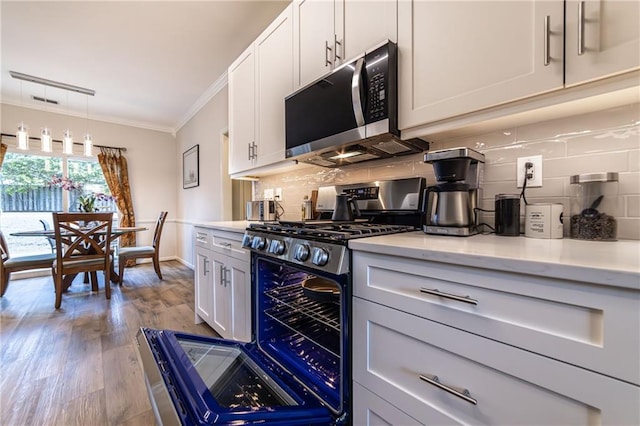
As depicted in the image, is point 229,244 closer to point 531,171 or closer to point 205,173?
point 531,171

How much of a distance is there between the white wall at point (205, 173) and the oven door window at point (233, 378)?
2.43 metres

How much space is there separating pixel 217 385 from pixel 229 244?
923 mm

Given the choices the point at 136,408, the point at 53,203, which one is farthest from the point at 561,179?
the point at 53,203

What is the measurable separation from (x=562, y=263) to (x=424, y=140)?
0.93 metres

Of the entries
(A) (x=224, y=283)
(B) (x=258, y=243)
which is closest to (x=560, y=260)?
(B) (x=258, y=243)

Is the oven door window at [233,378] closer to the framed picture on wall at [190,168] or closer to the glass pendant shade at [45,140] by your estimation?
the glass pendant shade at [45,140]

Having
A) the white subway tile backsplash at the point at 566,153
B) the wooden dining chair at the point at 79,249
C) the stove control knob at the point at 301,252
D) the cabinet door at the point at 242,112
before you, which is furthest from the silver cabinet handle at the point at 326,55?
the wooden dining chair at the point at 79,249

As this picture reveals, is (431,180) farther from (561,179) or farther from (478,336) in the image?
(478,336)

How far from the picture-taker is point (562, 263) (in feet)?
1.74

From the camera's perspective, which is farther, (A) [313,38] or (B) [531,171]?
(A) [313,38]

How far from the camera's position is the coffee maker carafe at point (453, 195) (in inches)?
40.0

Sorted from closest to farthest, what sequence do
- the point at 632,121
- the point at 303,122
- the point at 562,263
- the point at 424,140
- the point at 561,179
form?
1. the point at 562,263
2. the point at 632,121
3. the point at 561,179
4. the point at 424,140
5. the point at 303,122

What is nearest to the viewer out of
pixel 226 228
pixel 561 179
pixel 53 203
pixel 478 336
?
pixel 478 336

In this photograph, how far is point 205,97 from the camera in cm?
386
